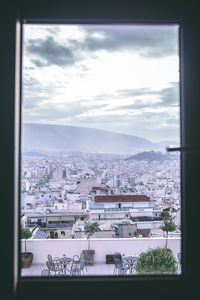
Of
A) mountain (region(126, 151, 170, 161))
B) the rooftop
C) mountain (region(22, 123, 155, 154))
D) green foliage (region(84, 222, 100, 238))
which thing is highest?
mountain (region(22, 123, 155, 154))

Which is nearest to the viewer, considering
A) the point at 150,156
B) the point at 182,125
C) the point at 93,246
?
the point at 182,125

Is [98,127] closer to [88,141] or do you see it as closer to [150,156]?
[88,141]

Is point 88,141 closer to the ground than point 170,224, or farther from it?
farther from it

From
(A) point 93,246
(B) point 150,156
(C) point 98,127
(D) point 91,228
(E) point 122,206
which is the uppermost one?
(C) point 98,127

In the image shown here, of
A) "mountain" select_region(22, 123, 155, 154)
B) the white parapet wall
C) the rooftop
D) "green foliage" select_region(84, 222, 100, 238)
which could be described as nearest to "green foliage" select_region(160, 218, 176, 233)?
the rooftop

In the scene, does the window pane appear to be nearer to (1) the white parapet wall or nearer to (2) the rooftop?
(2) the rooftop

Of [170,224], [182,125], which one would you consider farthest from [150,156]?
[170,224]

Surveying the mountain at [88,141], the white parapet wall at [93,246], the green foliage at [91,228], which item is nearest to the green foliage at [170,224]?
the mountain at [88,141]
